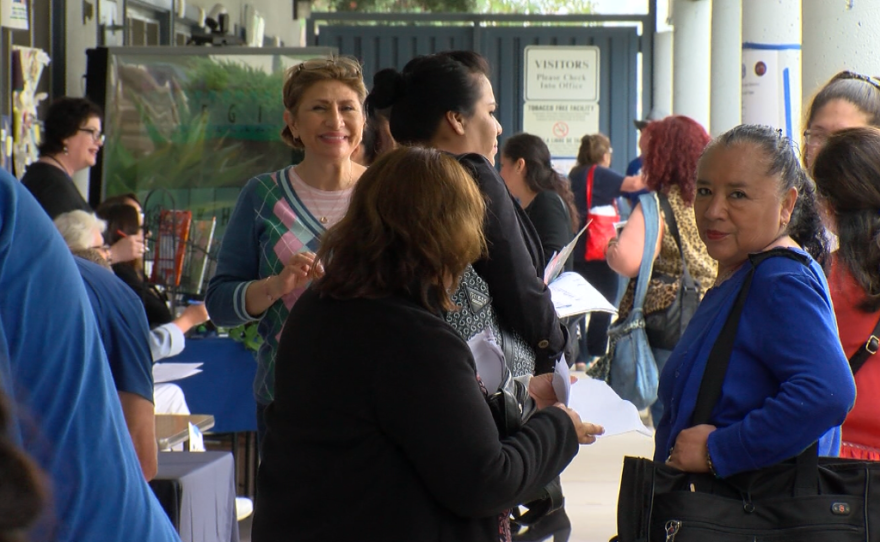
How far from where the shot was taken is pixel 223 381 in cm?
478

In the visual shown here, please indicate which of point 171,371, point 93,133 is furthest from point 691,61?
point 171,371

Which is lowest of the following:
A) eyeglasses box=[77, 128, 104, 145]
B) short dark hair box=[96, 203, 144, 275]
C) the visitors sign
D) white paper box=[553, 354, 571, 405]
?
white paper box=[553, 354, 571, 405]

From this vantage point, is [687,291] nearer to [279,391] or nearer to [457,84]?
[457,84]

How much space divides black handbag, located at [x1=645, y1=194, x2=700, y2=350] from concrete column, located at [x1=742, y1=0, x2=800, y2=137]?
A: 2.15 ft

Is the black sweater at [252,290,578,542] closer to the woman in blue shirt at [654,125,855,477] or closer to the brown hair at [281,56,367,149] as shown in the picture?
the woman in blue shirt at [654,125,855,477]

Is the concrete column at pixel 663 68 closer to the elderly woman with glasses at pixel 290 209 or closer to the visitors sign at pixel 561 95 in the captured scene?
the visitors sign at pixel 561 95

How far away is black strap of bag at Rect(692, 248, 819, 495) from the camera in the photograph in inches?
75.6

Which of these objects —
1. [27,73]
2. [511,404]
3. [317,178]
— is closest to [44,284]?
[511,404]

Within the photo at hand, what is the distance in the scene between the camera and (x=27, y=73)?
660cm

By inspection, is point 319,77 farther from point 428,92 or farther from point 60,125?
point 60,125

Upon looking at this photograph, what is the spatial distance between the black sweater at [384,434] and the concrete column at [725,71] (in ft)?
18.6

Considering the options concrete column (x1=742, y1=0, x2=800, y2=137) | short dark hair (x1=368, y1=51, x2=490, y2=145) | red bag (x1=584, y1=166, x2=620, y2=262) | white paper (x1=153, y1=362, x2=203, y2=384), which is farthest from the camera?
red bag (x1=584, y1=166, x2=620, y2=262)

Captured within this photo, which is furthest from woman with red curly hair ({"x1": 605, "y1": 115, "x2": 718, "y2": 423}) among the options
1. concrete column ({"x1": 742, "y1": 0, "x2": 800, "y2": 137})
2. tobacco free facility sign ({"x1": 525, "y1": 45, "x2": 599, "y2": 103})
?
tobacco free facility sign ({"x1": 525, "y1": 45, "x2": 599, "y2": 103})

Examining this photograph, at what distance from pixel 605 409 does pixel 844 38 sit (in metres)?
2.30
